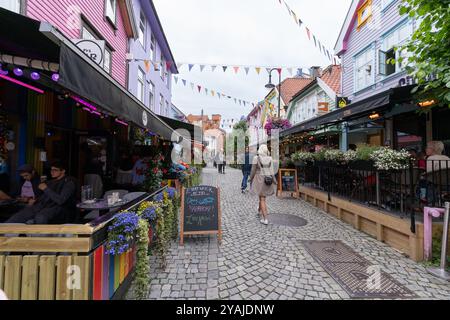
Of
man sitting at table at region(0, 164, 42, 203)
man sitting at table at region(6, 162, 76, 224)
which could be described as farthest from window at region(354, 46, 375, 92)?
man sitting at table at region(0, 164, 42, 203)

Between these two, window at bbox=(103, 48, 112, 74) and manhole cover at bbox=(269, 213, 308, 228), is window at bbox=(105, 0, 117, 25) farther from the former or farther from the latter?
manhole cover at bbox=(269, 213, 308, 228)

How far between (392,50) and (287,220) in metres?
→ 8.48

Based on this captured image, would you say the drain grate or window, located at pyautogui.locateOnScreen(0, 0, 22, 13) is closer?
the drain grate

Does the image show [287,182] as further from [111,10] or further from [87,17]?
[111,10]

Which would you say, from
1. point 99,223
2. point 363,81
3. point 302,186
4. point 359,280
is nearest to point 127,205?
point 99,223

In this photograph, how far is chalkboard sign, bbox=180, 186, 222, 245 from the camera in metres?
4.14

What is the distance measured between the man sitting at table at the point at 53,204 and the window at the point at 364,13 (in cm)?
1329

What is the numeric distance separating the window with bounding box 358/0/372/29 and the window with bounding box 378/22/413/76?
1885 millimetres

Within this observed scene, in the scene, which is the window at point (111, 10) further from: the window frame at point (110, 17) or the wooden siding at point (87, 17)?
the wooden siding at point (87, 17)

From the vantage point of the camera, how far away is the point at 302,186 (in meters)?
8.59

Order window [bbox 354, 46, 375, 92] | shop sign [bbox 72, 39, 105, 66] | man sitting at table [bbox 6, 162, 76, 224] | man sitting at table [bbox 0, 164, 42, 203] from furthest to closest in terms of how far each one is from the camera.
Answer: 1. window [bbox 354, 46, 375, 92]
2. shop sign [bbox 72, 39, 105, 66]
3. man sitting at table [bbox 0, 164, 42, 203]
4. man sitting at table [bbox 6, 162, 76, 224]

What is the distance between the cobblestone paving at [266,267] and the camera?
106 inches

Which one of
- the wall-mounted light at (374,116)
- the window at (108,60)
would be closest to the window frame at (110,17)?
the window at (108,60)
